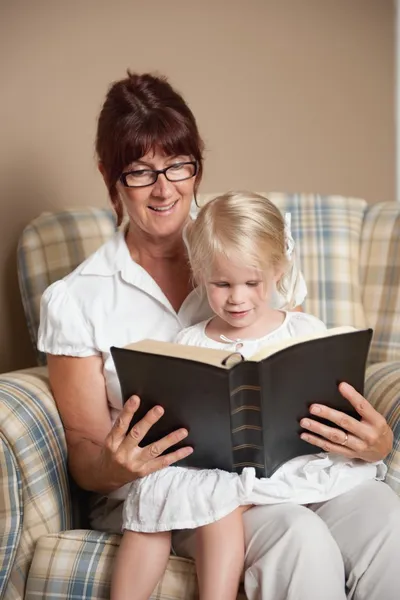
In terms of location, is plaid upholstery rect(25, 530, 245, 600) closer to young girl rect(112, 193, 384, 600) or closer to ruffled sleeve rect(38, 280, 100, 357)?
young girl rect(112, 193, 384, 600)

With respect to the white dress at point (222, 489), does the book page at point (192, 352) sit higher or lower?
higher

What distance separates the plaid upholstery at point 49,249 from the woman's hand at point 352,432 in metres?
0.93

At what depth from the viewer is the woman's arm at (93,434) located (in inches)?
60.5

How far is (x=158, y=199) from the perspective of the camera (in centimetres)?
179

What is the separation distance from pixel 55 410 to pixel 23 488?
0.70ft

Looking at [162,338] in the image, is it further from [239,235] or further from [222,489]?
[222,489]

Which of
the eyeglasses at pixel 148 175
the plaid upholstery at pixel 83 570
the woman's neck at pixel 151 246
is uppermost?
the eyeglasses at pixel 148 175

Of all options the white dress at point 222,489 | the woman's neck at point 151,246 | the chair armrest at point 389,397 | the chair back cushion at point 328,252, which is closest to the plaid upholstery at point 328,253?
the chair back cushion at point 328,252

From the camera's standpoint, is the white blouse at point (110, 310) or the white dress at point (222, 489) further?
the white blouse at point (110, 310)

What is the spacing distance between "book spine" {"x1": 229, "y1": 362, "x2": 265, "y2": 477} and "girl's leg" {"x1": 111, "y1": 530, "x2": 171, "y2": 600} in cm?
21

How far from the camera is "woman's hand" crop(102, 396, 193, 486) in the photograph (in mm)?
1487

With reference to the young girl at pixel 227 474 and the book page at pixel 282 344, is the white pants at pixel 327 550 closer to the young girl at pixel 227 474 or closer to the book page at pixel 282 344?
the young girl at pixel 227 474

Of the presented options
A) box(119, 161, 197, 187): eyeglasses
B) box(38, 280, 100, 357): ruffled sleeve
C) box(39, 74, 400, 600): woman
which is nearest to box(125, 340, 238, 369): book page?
box(39, 74, 400, 600): woman

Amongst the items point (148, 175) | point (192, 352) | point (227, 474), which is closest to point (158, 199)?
point (148, 175)
